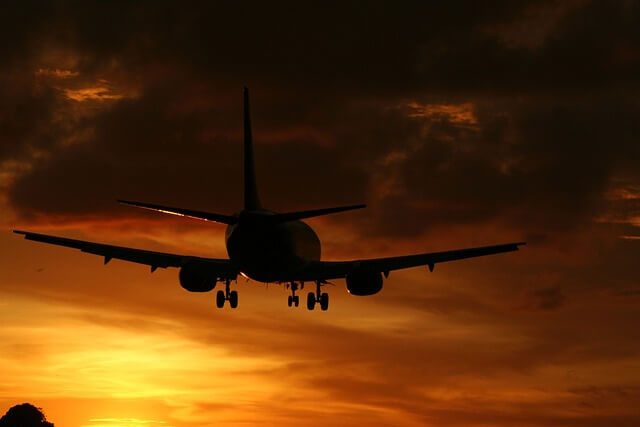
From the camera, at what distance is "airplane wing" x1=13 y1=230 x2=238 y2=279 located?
69.4 m

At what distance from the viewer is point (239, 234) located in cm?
6169

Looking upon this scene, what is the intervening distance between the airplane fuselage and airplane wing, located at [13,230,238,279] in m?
3.40

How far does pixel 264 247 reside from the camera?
205ft

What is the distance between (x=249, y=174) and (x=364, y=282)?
11.0m

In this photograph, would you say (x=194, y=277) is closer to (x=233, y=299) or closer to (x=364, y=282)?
A: (x=233, y=299)

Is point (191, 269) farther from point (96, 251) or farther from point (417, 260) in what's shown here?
point (417, 260)

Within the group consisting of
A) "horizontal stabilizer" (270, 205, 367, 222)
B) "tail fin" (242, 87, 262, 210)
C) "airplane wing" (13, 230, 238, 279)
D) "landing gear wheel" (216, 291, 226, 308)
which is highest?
"tail fin" (242, 87, 262, 210)

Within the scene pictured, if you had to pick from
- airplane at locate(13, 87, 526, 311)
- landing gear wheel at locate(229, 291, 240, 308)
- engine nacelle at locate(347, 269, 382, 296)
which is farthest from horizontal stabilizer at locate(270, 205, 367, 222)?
landing gear wheel at locate(229, 291, 240, 308)

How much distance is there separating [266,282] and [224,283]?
239 inches

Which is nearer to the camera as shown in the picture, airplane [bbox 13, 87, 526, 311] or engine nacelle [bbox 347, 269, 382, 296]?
airplane [bbox 13, 87, 526, 311]

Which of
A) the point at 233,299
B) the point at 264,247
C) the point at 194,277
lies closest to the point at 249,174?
the point at 194,277

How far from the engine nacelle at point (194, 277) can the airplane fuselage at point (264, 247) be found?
156 inches

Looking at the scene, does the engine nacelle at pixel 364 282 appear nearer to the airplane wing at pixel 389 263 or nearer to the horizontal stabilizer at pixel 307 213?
the airplane wing at pixel 389 263

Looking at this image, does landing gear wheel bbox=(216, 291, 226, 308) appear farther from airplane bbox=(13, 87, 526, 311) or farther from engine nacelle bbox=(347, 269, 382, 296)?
engine nacelle bbox=(347, 269, 382, 296)
